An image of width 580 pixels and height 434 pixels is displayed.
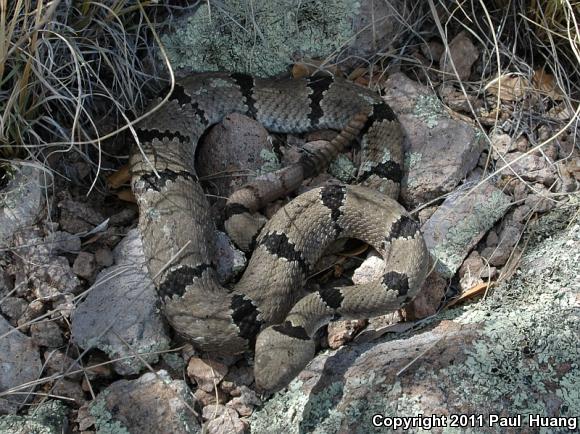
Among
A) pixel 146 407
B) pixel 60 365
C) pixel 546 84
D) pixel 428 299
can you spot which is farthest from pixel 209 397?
pixel 546 84

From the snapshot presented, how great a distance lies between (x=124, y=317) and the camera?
316cm

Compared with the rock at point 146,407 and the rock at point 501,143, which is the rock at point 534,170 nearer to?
the rock at point 501,143

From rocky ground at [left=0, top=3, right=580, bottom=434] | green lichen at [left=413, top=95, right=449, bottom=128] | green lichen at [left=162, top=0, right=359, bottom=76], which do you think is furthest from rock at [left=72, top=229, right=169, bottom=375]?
green lichen at [left=413, top=95, right=449, bottom=128]

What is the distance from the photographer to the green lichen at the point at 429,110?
3.88 m

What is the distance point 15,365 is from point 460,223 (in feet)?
7.51

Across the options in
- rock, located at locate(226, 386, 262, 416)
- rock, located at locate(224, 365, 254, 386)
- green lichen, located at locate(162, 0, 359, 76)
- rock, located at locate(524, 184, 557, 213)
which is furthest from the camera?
green lichen, located at locate(162, 0, 359, 76)

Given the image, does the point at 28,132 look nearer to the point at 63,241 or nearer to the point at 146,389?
the point at 63,241

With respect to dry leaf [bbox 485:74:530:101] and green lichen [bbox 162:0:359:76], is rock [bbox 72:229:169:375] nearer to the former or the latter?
green lichen [bbox 162:0:359:76]

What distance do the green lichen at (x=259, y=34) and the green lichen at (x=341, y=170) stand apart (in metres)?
0.70

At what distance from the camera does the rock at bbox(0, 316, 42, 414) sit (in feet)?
9.48

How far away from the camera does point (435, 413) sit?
2621 mm

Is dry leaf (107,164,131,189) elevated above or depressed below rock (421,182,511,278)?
above

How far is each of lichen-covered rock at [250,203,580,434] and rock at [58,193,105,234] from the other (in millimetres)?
1298

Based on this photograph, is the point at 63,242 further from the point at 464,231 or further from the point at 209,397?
the point at 464,231
